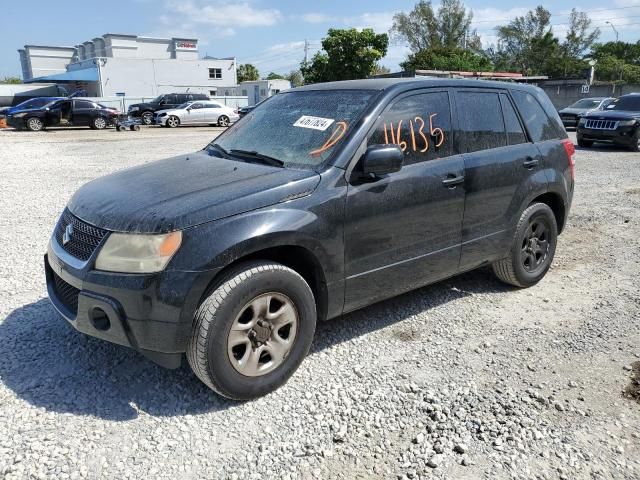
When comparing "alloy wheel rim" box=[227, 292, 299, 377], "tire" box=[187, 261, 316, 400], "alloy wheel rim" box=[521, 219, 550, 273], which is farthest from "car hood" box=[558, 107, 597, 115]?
"alloy wheel rim" box=[227, 292, 299, 377]

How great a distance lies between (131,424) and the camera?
290 centimetres

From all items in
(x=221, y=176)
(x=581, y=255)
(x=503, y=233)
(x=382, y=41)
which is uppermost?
(x=382, y=41)

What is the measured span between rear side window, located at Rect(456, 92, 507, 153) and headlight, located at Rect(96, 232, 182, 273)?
7.76 feet

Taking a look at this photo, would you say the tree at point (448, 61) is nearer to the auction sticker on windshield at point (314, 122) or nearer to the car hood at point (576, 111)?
the car hood at point (576, 111)

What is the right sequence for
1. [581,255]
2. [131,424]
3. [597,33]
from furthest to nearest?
[597,33], [581,255], [131,424]

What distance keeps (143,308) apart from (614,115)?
16.5m

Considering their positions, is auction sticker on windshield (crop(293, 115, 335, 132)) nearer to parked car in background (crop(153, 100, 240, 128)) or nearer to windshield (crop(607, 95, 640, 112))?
windshield (crop(607, 95, 640, 112))

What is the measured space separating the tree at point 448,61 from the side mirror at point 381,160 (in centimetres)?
4474

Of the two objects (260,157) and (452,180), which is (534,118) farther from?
(260,157)

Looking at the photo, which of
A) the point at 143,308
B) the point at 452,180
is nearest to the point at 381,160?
the point at 452,180

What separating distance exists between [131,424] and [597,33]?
76.1 m

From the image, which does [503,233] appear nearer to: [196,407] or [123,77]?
[196,407]

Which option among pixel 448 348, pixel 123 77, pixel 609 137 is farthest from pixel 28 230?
pixel 123 77

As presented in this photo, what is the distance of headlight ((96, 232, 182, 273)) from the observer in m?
Answer: 2.77
